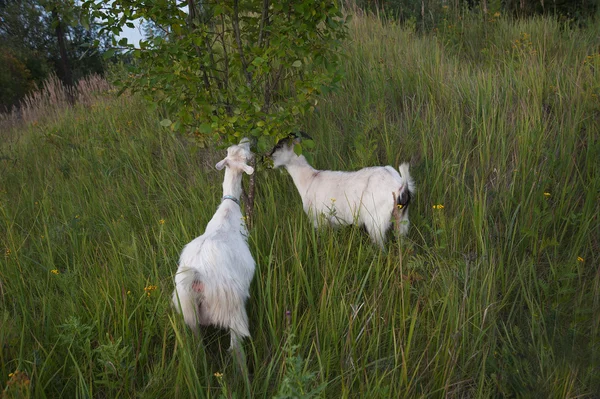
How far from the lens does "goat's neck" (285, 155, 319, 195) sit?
3611mm

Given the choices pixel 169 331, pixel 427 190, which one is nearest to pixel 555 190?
pixel 427 190

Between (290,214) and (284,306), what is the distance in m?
1.10

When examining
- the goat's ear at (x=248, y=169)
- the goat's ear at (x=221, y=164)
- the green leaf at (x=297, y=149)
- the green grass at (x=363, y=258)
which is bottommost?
the green grass at (x=363, y=258)

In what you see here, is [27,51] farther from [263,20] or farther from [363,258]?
[363,258]

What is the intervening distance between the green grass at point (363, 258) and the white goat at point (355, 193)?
151 millimetres

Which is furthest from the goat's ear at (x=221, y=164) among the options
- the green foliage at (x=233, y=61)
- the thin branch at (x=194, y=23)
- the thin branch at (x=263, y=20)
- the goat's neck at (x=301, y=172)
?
the thin branch at (x=263, y=20)

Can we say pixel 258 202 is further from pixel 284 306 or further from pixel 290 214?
pixel 284 306

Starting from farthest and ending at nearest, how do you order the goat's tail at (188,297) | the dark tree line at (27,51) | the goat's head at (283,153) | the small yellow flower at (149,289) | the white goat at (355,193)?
the dark tree line at (27,51) → the goat's head at (283,153) → the white goat at (355,193) → the small yellow flower at (149,289) → the goat's tail at (188,297)

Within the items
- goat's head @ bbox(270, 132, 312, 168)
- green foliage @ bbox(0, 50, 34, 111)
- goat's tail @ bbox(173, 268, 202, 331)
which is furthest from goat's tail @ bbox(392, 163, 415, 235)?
green foliage @ bbox(0, 50, 34, 111)

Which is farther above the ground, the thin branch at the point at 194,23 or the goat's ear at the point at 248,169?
the thin branch at the point at 194,23

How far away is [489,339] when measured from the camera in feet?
6.98

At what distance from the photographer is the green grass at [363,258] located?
197cm

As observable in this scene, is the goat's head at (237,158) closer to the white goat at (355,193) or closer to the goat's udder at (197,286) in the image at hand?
the white goat at (355,193)

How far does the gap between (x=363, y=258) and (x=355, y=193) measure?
611mm
